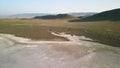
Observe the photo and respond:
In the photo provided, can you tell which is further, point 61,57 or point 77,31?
point 77,31

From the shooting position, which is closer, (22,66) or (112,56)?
(22,66)

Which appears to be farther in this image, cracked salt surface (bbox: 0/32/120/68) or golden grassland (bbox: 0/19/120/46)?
golden grassland (bbox: 0/19/120/46)

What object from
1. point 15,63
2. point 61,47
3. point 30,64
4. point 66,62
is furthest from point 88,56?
point 15,63

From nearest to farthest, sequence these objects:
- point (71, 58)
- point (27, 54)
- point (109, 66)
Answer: point (109, 66) → point (71, 58) → point (27, 54)

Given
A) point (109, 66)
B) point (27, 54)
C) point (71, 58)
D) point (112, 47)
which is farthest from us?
point (112, 47)

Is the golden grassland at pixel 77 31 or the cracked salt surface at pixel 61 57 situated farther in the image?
the golden grassland at pixel 77 31

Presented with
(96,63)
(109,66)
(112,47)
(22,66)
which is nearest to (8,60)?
(22,66)

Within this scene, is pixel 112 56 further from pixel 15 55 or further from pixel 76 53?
pixel 15 55

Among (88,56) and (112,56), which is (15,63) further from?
(112,56)

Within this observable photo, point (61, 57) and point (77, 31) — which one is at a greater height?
point (61, 57)
